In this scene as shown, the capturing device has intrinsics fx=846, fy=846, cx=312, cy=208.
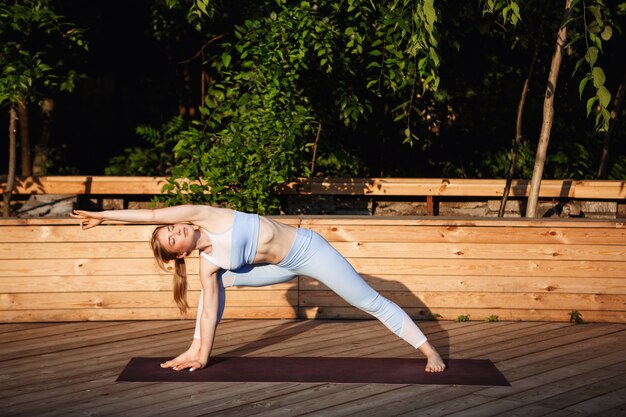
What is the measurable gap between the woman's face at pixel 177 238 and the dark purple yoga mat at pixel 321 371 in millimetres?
801

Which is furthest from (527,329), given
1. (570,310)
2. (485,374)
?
(485,374)

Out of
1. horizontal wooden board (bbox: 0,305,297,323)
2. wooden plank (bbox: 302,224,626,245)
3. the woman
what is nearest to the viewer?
the woman

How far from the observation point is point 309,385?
493 cm

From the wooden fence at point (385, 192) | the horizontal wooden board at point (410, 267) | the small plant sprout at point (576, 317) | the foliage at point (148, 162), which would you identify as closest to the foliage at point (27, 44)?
the wooden fence at point (385, 192)

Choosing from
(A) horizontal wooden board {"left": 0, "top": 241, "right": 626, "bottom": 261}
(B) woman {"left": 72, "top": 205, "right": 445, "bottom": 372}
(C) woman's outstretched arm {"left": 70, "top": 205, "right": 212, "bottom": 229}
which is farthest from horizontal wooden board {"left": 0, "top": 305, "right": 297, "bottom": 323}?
(C) woman's outstretched arm {"left": 70, "top": 205, "right": 212, "bottom": 229}

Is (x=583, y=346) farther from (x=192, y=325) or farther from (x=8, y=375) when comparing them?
(x=8, y=375)

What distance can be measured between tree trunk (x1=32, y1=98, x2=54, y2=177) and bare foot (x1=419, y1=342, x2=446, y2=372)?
566 centimetres

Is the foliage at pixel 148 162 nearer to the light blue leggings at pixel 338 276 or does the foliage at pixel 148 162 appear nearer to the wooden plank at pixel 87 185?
the wooden plank at pixel 87 185

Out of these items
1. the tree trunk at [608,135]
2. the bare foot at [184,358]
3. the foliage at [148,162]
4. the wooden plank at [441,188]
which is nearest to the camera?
the bare foot at [184,358]

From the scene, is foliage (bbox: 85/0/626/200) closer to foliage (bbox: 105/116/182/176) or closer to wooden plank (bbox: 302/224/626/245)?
foliage (bbox: 105/116/182/176)

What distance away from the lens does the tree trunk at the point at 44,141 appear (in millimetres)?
9383

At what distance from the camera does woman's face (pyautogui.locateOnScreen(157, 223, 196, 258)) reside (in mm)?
4863

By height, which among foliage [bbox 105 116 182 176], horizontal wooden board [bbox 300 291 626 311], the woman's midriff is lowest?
horizontal wooden board [bbox 300 291 626 311]

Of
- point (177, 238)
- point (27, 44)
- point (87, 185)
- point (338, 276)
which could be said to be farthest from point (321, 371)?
point (27, 44)
